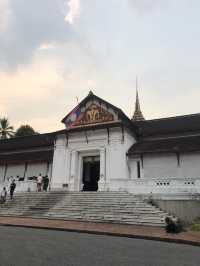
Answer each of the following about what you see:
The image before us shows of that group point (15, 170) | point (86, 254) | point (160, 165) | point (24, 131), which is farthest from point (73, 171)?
point (24, 131)

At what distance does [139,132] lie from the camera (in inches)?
965

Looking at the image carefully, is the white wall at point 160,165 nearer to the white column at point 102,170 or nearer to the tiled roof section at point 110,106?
the white column at point 102,170

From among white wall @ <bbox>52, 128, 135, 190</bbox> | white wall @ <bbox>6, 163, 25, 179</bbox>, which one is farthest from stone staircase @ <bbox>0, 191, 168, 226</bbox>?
white wall @ <bbox>6, 163, 25, 179</bbox>

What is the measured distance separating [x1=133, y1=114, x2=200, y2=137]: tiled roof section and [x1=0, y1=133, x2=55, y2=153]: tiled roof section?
32.3 ft

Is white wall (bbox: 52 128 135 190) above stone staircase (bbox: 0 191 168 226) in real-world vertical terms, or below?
above

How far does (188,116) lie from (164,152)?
8.78m

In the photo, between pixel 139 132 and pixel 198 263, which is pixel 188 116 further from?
pixel 198 263

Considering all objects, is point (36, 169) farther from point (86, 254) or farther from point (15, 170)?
point (86, 254)

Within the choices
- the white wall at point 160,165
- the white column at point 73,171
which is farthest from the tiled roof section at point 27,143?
the white wall at point 160,165

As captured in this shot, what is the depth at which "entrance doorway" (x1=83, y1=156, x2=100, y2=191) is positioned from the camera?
72.9ft

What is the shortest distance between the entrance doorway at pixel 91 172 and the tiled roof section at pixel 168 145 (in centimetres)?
371

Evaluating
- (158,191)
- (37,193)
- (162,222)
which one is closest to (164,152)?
(158,191)

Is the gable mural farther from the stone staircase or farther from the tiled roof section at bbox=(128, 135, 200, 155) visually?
the stone staircase

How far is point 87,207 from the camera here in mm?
15242
